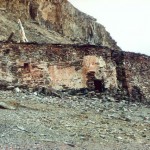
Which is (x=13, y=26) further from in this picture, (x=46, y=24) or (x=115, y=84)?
(x=115, y=84)

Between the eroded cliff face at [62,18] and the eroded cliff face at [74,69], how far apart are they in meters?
12.5

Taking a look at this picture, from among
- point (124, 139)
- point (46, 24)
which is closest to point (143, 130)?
point (124, 139)

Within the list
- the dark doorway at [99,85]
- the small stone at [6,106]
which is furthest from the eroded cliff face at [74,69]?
the small stone at [6,106]

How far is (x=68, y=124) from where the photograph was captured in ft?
44.2

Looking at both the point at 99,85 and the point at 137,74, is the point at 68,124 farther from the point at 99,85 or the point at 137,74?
the point at 137,74

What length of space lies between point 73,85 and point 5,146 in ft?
33.6

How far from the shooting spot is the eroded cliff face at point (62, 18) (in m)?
38.9

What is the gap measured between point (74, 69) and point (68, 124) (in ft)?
24.4

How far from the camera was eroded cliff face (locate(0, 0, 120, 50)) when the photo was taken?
38875 millimetres

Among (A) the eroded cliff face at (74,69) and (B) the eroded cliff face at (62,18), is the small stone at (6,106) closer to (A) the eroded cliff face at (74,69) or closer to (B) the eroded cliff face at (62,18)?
(A) the eroded cliff face at (74,69)

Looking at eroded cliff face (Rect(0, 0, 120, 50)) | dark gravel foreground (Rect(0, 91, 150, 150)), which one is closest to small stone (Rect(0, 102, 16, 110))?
dark gravel foreground (Rect(0, 91, 150, 150))

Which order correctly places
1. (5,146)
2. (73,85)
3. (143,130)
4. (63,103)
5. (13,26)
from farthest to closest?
(13,26)
(73,85)
(63,103)
(143,130)
(5,146)

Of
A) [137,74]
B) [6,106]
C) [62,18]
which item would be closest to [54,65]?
[137,74]

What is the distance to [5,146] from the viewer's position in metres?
10.4
